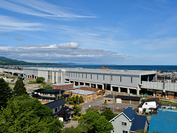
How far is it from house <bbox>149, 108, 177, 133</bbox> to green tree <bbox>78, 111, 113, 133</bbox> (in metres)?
5.74

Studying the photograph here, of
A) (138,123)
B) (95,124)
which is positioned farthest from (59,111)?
(138,123)

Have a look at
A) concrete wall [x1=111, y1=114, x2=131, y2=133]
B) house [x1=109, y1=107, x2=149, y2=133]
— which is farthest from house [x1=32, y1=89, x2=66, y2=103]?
house [x1=109, y1=107, x2=149, y2=133]

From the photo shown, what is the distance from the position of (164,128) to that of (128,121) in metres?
4.82

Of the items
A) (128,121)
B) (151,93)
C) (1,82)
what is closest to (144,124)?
(128,121)

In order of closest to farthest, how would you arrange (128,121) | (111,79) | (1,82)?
(128,121), (1,82), (111,79)

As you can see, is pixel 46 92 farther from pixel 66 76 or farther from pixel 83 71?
pixel 66 76

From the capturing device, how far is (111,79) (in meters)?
64.2

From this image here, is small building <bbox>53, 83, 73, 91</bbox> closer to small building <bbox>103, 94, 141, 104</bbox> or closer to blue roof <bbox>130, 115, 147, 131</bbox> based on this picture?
small building <bbox>103, 94, 141, 104</bbox>

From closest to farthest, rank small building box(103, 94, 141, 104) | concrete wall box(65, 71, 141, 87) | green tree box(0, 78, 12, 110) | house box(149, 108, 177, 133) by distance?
house box(149, 108, 177, 133) < green tree box(0, 78, 12, 110) < small building box(103, 94, 141, 104) < concrete wall box(65, 71, 141, 87)

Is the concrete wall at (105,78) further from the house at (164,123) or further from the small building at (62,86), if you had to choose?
the house at (164,123)

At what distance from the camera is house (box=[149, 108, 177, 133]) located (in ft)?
60.2

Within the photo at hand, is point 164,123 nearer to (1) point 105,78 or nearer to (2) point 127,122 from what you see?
(2) point 127,122

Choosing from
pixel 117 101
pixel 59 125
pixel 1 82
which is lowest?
pixel 117 101

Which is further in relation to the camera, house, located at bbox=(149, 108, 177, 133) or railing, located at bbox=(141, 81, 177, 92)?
railing, located at bbox=(141, 81, 177, 92)
